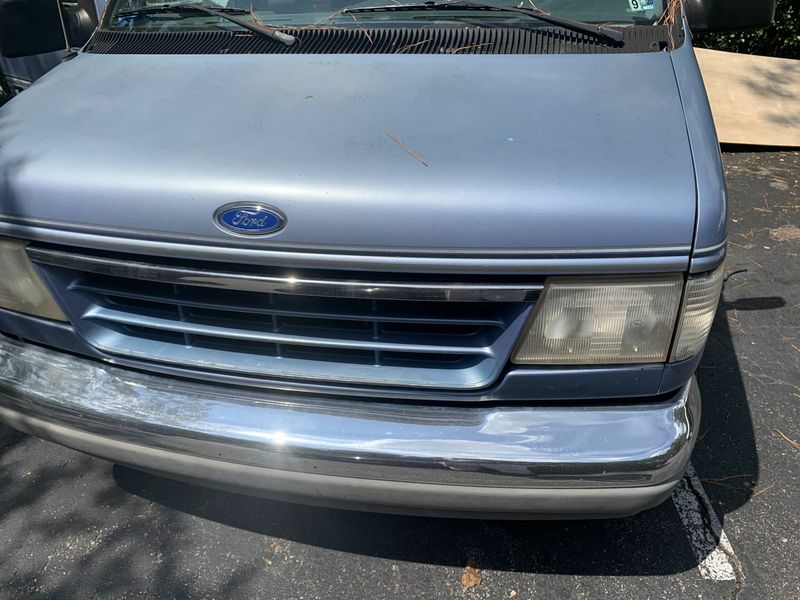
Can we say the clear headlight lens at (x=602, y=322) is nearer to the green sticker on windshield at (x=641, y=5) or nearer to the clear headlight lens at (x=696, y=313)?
the clear headlight lens at (x=696, y=313)

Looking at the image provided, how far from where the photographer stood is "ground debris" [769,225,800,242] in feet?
16.3

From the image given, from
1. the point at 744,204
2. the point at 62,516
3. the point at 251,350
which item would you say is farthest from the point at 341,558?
the point at 744,204

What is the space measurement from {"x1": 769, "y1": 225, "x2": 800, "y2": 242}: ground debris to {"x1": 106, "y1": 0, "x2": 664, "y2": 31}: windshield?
3343mm

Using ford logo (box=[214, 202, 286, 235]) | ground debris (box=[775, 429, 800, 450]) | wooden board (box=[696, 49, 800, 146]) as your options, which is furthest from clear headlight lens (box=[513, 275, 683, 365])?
wooden board (box=[696, 49, 800, 146])

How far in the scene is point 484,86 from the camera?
6.42 ft

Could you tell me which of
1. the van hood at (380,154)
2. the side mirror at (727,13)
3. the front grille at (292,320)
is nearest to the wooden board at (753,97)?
the side mirror at (727,13)

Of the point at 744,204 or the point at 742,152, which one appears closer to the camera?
the point at 744,204

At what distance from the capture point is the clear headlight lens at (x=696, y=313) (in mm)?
1647

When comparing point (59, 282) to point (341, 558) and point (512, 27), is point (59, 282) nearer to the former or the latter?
point (341, 558)

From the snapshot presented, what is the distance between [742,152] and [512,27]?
5.71 meters

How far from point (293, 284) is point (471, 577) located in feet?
4.13

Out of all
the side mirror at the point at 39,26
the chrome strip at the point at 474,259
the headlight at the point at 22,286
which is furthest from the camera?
the side mirror at the point at 39,26

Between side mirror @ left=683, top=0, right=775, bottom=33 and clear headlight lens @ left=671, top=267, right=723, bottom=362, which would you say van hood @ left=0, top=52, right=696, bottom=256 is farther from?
side mirror @ left=683, top=0, right=775, bottom=33

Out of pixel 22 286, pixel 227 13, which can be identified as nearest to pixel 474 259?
pixel 22 286
